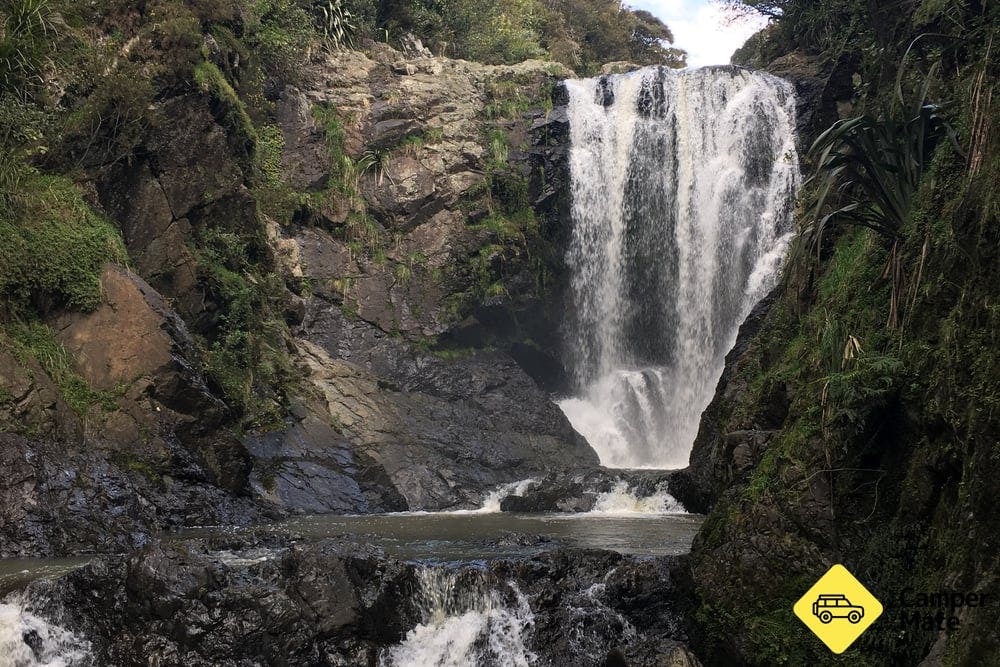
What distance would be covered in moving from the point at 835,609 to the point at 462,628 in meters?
3.80

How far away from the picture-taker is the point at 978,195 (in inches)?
215

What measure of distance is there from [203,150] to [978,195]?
49.0 ft

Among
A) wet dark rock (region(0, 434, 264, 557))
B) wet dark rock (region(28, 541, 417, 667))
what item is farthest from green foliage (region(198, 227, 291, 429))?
wet dark rock (region(28, 541, 417, 667))

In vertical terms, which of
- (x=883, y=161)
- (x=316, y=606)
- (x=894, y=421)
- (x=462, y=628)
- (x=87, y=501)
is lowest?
(x=87, y=501)

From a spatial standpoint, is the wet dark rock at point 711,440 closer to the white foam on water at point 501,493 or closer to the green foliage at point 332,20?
the white foam on water at point 501,493

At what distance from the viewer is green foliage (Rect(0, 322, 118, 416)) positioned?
11.7 m

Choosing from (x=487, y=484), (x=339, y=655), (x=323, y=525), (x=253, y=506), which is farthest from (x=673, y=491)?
(x=339, y=655)

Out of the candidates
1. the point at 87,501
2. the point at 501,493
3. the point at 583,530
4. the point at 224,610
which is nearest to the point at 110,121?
the point at 87,501

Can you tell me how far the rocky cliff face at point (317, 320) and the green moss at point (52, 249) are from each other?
419 mm

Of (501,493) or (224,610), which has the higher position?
(224,610)

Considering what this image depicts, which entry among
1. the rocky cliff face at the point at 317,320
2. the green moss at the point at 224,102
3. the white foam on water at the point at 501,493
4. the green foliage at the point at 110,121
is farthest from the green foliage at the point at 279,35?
the white foam on water at the point at 501,493

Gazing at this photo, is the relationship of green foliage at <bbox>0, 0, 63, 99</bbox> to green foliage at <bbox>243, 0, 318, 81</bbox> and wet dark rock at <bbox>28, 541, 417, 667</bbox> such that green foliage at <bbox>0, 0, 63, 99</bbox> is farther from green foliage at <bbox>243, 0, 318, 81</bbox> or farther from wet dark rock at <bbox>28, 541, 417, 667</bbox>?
wet dark rock at <bbox>28, 541, 417, 667</bbox>

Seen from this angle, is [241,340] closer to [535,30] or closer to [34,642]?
[34,642]

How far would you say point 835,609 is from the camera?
16.2 ft
